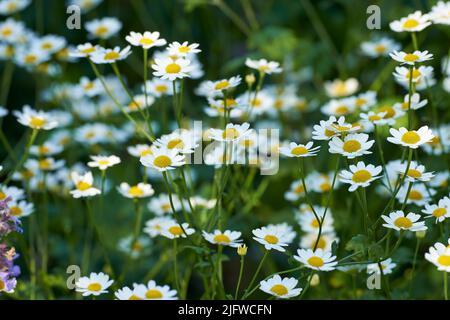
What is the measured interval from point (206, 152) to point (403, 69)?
40 centimetres

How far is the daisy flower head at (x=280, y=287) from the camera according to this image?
1.13 metres

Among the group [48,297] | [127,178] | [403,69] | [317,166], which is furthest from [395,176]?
[127,178]

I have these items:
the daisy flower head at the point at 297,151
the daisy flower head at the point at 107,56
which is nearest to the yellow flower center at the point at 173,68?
the daisy flower head at the point at 107,56

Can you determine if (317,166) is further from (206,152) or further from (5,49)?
(5,49)

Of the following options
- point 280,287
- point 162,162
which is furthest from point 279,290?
point 162,162

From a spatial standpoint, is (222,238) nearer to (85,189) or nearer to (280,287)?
(280,287)

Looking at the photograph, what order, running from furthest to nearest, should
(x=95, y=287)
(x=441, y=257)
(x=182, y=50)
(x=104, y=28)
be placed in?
(x=104, y=28) → (x=182, y=50) → (x=95, y=287) → (x=441, y=257)

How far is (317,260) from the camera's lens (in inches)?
45.1

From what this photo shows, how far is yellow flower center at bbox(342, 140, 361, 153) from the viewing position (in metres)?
1.16

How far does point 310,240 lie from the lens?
1.55 metres

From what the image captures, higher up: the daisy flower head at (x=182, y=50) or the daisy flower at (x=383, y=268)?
the daisy flower head at (x=182, y=50)

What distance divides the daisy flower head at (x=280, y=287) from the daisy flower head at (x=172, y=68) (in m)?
0.35

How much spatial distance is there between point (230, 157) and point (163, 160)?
161mm

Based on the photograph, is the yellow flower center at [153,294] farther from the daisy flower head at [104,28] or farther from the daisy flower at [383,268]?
the daisy flower head at [104,28]
